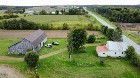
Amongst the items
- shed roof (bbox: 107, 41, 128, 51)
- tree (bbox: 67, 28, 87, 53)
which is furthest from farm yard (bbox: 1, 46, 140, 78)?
tree (bbox: 67, 28, 87, 53)

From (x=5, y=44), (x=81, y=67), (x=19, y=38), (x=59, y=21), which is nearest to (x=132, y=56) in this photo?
(x=81, y=67)

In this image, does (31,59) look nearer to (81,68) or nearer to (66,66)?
(66,66)

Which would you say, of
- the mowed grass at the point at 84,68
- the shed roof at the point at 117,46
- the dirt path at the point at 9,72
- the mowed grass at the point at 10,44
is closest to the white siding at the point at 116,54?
the shed roof at the point at 117,46

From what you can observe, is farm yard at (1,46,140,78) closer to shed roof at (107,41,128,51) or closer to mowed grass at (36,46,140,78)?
mowed grass at (36,46,140,78)

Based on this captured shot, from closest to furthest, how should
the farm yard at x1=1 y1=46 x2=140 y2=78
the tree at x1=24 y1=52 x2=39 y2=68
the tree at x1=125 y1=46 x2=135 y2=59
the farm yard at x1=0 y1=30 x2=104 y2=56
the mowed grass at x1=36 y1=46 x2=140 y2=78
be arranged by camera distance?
1. the mowed grass at x1=36 y1=46 x2=140 y2=78
2. the farm yard at x1=1 y1=46 x2=140 y2=78
3. the tree at x1=24 y1=52 x2=39 y2=68
4. the tree at x1=125 y1=46 x2=135 y2=59
5. the farm yard at x1=0 y1=30 x2=104 y2=56

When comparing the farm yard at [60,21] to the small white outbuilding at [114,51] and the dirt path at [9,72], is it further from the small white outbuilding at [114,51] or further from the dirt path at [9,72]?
the dirt path at [9,72]

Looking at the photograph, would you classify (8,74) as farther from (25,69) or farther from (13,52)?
(13,52)

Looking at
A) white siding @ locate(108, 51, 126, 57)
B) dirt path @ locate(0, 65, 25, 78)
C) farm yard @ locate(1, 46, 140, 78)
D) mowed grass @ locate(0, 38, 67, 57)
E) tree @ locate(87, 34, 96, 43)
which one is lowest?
dirt path @ locate(0, 65, 25, 78)
